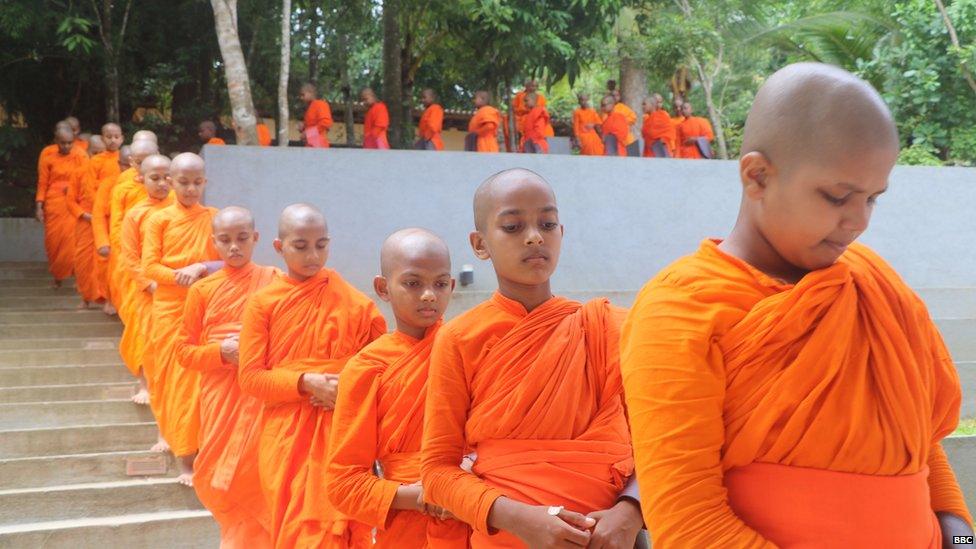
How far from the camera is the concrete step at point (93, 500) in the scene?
6094 mm

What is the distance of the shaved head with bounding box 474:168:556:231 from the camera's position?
255 centimetres

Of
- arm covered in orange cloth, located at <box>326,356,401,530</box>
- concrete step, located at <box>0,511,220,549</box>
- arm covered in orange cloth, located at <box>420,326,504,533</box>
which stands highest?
arm covered in orange cloth, located at <box>420,326,504,533</box>

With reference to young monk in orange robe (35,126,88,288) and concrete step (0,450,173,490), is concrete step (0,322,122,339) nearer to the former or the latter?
young monk in orange robe (35,126,88,288)

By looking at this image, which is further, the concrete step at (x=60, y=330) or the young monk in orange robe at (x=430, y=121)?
the young monk in orange robe at (x=430, y=121)

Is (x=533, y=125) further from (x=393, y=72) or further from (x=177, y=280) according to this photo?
(x=177, y=280)

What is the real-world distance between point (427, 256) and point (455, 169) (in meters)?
7.47

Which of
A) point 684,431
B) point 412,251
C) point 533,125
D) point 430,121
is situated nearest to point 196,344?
point 412,251

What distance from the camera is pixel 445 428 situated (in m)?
2.42

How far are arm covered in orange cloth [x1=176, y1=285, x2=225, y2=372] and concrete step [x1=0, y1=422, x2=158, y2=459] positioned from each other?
81.8 inches

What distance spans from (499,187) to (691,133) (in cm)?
1339

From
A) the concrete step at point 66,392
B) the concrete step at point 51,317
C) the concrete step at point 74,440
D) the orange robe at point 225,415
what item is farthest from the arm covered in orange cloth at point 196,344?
the concrete step at point 51,317

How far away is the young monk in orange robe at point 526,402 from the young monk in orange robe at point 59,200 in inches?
400

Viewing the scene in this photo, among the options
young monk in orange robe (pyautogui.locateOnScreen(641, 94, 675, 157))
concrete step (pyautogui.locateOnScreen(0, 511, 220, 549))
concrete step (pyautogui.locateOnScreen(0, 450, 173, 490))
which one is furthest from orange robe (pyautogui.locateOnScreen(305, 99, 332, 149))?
concrete step (pyautogui.locateOnScreen(0, 511, 220, 549))

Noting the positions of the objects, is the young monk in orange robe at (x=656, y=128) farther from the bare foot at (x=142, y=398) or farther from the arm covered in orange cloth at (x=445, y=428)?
the arm covered in orange cloth at (x=445, y=428)
